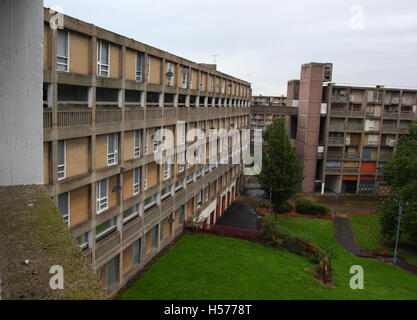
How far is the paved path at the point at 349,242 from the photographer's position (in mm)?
29219

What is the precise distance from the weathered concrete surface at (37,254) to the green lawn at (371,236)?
102 ft

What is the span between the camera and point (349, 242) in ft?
113

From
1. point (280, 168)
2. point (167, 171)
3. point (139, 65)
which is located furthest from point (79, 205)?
point (280, 168)

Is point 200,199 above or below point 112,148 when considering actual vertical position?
below

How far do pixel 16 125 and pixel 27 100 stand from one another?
0.39m

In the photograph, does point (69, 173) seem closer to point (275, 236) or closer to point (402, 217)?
point (275, 236)

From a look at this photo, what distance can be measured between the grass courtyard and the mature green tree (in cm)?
408

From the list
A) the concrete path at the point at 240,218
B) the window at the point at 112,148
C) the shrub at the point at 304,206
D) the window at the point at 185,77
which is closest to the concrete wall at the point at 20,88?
the window at the point at 112,148

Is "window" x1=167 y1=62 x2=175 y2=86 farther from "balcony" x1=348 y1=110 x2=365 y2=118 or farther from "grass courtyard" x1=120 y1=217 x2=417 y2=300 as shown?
"balcony" x1=348 y1=110 x2=365 y2=118

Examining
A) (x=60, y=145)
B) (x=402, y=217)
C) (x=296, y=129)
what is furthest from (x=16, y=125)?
(x=296, y=129)

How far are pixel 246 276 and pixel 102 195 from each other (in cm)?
863

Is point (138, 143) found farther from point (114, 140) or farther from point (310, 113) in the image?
point (310, 113)

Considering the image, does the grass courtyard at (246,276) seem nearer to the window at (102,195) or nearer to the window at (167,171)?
the window at (102,195)

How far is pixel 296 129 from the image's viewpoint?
183 ft
